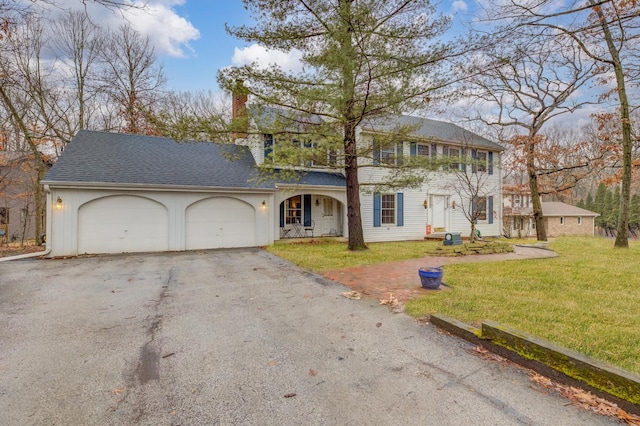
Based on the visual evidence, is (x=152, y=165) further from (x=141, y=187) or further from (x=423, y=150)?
(x=423, y=150)

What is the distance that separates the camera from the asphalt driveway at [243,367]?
2191mm

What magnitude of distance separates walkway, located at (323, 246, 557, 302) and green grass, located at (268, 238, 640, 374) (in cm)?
44

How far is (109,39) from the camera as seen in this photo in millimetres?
17641

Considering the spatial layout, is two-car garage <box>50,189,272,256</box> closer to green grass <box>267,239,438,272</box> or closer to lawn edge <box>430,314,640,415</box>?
green grass <box>267,239,438,272</box>

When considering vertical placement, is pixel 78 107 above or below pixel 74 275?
above

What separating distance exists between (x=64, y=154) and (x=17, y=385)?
10748 mm

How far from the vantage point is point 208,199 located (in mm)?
11648

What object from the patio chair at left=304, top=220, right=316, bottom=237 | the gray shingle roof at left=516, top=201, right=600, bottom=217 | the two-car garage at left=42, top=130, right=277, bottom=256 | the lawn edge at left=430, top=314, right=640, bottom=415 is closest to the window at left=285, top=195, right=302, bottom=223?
the patio chair at left=304, top=220, right=316, bottom=237

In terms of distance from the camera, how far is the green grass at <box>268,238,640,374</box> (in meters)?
3.21

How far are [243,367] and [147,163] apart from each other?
1107 centimetres

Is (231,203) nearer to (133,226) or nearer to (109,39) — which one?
(133,226)

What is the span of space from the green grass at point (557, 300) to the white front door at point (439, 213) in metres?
7.21

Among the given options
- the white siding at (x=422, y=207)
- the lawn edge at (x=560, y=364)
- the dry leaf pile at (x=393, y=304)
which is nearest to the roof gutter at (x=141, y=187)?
the white siding at (x=422, y=207)

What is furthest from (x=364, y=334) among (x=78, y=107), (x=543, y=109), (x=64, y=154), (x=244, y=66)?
(x=78, y=107)
